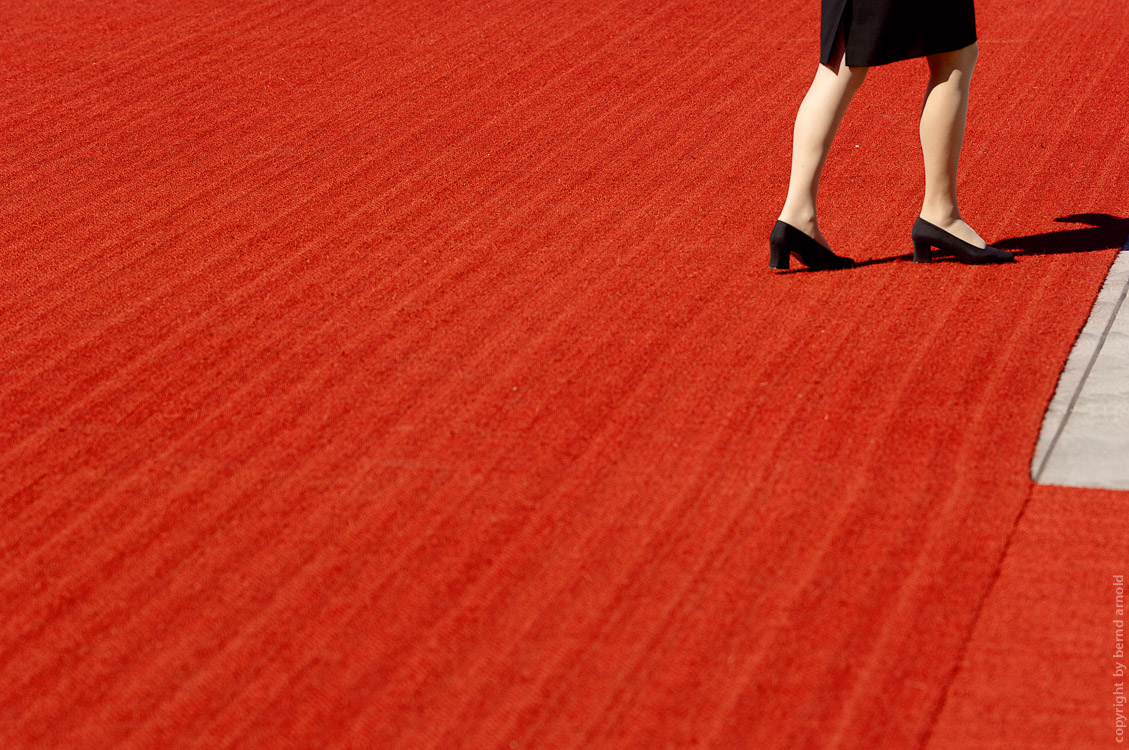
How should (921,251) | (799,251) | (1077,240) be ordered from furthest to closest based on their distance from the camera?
1. (1077,240)
2. (921,251)
3. (799,251)

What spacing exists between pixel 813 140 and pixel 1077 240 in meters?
1.17

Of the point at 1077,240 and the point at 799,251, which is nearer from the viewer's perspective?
the point at 799,251

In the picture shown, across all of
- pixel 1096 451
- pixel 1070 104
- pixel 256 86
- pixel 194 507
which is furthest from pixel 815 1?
pixel 194 507

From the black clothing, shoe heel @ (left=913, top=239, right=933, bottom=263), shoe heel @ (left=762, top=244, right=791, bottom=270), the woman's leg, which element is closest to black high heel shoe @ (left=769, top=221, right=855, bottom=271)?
shoe heel @ (left=762, top=244, right=791, bottom=270)

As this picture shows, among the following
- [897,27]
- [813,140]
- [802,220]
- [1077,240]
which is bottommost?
[1077,240]

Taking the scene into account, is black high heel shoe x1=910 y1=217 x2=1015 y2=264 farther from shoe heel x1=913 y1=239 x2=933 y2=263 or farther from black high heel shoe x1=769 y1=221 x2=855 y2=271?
black high heel shoe x1=769 y1=221 x2=855 y2=271

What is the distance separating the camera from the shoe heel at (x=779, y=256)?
4598 mm

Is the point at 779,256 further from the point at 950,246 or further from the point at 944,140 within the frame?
the point at 944,140

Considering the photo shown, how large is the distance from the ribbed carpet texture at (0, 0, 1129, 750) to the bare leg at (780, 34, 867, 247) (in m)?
0.23

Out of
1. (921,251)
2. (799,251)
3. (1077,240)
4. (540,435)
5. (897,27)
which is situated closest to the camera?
(540,435)

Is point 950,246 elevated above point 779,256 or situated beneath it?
situated beneath

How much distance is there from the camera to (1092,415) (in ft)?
11.5

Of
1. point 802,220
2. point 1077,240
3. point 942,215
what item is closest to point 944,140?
point 942,215

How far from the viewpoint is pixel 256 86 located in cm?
739
